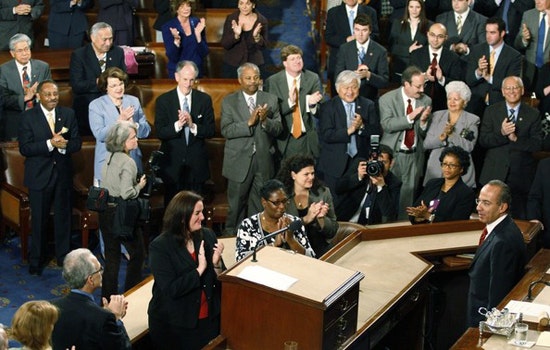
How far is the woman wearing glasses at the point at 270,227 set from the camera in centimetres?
666

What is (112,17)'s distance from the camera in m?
10.8

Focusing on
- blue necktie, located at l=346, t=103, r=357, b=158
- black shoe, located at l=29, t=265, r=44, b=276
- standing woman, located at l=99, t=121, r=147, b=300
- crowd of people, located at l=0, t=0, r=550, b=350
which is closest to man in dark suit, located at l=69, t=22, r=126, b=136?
crowd of people, located at l=0, t=0, r=550, b=350

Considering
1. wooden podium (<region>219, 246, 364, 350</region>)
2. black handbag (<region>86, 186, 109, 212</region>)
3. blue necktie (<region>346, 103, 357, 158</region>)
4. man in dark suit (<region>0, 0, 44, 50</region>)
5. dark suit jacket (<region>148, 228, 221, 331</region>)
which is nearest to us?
wooden podium (<region>219, 246, 364, 350</region>)

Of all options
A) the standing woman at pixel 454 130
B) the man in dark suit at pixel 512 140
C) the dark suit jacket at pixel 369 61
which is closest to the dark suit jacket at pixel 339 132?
the standing woman at pixel 454 130

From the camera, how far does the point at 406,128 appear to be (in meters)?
9.32

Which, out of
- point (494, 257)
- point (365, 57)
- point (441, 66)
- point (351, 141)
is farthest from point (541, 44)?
point (494, 257)

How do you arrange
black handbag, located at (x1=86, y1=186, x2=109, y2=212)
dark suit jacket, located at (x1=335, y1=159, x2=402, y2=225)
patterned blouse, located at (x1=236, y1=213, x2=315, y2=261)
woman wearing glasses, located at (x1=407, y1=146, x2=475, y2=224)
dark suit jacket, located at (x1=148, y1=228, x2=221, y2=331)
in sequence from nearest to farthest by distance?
dark suit jacket, located at (x1=148, y1=228, x2=221, y2=331) → patterned blouse, located at (x1=236, y1=213, x2=315, y2=261) → black handbag, located at (x1=86, y1=186, x2=109, y2=212) → woman wearing glasses, located at (x1=407, y1=146, x2=475, y2=224) → dark suit jacket, located at (x1=335, y1=159, x2=402, y2=225)

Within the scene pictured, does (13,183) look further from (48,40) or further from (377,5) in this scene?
(377,5)

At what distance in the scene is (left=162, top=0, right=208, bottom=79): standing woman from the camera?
1027cm

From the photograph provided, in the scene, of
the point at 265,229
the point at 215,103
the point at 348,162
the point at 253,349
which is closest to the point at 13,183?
the point at 215,103

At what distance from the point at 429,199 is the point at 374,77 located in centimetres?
214

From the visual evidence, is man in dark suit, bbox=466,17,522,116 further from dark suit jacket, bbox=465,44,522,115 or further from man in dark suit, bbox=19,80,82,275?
man in dark suit, bbox=19,80,82,275

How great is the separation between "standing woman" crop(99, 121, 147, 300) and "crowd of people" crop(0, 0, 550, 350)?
1cm

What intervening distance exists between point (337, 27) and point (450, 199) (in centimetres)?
329
